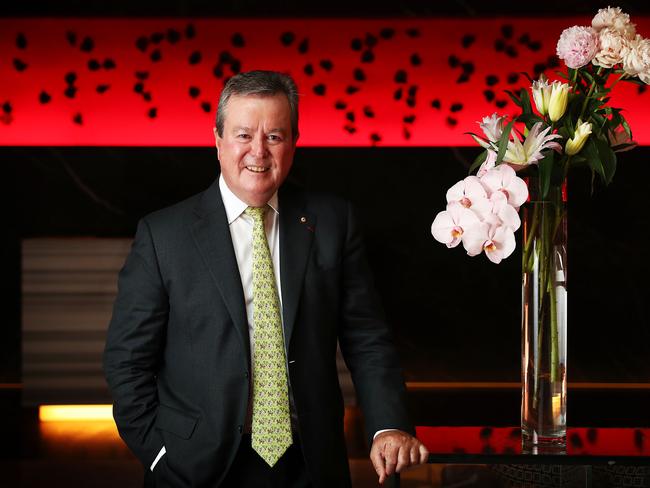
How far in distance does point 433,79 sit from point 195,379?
4.00m

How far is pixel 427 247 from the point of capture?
5543 millimetres

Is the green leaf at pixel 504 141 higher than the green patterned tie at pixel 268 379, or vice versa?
the green leaf at pixel 504 141

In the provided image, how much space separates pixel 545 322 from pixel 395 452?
1.36 ft

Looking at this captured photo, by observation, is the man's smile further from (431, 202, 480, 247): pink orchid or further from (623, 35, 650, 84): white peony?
(623, 35, 650, 84): white peony

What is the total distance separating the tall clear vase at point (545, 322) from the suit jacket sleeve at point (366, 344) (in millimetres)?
340

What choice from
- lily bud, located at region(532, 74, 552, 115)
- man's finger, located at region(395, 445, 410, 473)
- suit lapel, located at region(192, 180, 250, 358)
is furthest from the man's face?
man's finger, located at region(395, 445, 410, 473)

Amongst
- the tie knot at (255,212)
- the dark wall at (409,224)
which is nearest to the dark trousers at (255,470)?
the tie knot at (255,212)

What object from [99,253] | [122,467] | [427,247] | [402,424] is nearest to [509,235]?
[402,424]

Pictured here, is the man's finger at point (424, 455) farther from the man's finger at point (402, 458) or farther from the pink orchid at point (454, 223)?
the pink orchid at point (454, 223)

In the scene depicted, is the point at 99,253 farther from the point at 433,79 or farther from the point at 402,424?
the point at 402,424

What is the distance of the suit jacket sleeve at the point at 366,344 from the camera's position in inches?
81.1

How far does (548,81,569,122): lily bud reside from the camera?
1775 mm

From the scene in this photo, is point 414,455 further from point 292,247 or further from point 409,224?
point 409,224

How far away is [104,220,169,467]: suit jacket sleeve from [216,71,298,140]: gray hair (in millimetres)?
365
